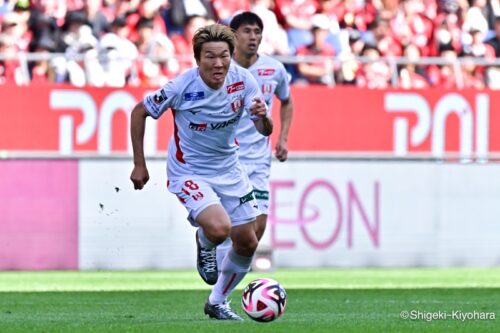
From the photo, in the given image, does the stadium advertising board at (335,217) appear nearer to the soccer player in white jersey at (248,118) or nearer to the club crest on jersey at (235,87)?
the soccer player in white jersey at (248,118)

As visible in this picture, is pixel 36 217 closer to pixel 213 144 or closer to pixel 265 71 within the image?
pixel 265 71

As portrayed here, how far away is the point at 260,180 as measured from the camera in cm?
1331

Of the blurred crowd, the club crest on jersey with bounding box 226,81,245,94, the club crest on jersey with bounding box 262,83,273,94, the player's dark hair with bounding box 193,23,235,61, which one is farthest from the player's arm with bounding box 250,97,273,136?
the blurred crowd

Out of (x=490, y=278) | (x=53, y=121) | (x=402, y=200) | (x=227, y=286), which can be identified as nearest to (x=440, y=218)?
(x=402, y=200)

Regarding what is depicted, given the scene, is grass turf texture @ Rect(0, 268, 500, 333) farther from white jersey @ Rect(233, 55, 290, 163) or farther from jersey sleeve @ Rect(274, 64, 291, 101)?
jersey sleeve @ Rect(274, 64, 291, 101)

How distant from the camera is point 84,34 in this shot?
850 inches

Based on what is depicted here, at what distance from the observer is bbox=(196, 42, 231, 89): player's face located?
1059 cm

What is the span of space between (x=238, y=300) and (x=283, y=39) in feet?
33.6

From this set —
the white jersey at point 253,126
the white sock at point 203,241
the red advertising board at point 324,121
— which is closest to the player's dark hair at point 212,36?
the white sock at point 203,241

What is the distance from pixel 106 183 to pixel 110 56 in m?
3.03

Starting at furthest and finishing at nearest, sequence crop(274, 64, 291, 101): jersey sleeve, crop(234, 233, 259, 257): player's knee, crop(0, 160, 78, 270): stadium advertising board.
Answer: crop(0, 160, 78, 270): stadium advertising board < crop(274, 64, 291, 101): jersey sleeve < crop(234, 233, 259, 257): player's knee

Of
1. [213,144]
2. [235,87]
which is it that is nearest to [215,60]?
[235,87]

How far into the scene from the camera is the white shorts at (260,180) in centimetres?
1324

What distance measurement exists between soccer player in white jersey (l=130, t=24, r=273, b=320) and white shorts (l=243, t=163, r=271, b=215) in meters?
2.04
